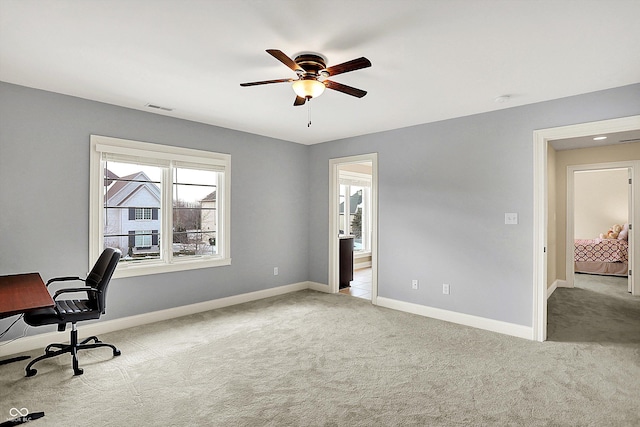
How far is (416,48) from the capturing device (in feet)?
8.38

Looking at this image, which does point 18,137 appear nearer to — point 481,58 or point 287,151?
point 287,151

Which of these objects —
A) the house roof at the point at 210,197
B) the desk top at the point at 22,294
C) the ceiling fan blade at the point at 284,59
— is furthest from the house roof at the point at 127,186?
the ceiling fan blade at the point at 284,59

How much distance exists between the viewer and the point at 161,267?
426cm

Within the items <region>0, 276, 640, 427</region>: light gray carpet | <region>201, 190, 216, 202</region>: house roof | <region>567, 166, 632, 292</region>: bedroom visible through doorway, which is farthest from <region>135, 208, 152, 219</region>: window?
<region>567, 166, 632, 292</region>: bedroom visible through doorway

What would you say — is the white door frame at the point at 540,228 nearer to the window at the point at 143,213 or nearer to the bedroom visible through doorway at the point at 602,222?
the window at the point at 143,213

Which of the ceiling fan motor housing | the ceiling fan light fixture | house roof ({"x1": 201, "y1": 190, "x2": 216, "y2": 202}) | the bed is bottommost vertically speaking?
the bed

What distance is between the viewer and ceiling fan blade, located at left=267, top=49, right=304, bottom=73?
217cm

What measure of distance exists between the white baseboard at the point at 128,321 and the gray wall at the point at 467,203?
192 centimetres

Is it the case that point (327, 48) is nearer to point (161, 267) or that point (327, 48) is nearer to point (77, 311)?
point (77, 311)

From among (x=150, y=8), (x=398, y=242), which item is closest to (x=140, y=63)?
(x=150, y=8)

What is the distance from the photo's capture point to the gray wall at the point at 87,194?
10.8 feet

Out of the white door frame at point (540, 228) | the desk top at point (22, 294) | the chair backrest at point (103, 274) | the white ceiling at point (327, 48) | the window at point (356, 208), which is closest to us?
the white ceiling at point (327, 48)

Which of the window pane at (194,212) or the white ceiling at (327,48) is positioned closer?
the white ceiling at (327,48)

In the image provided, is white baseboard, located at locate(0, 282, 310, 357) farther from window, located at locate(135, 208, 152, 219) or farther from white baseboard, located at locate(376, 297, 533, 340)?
white baseboard, located at locate(376, 297, 533, 340)
